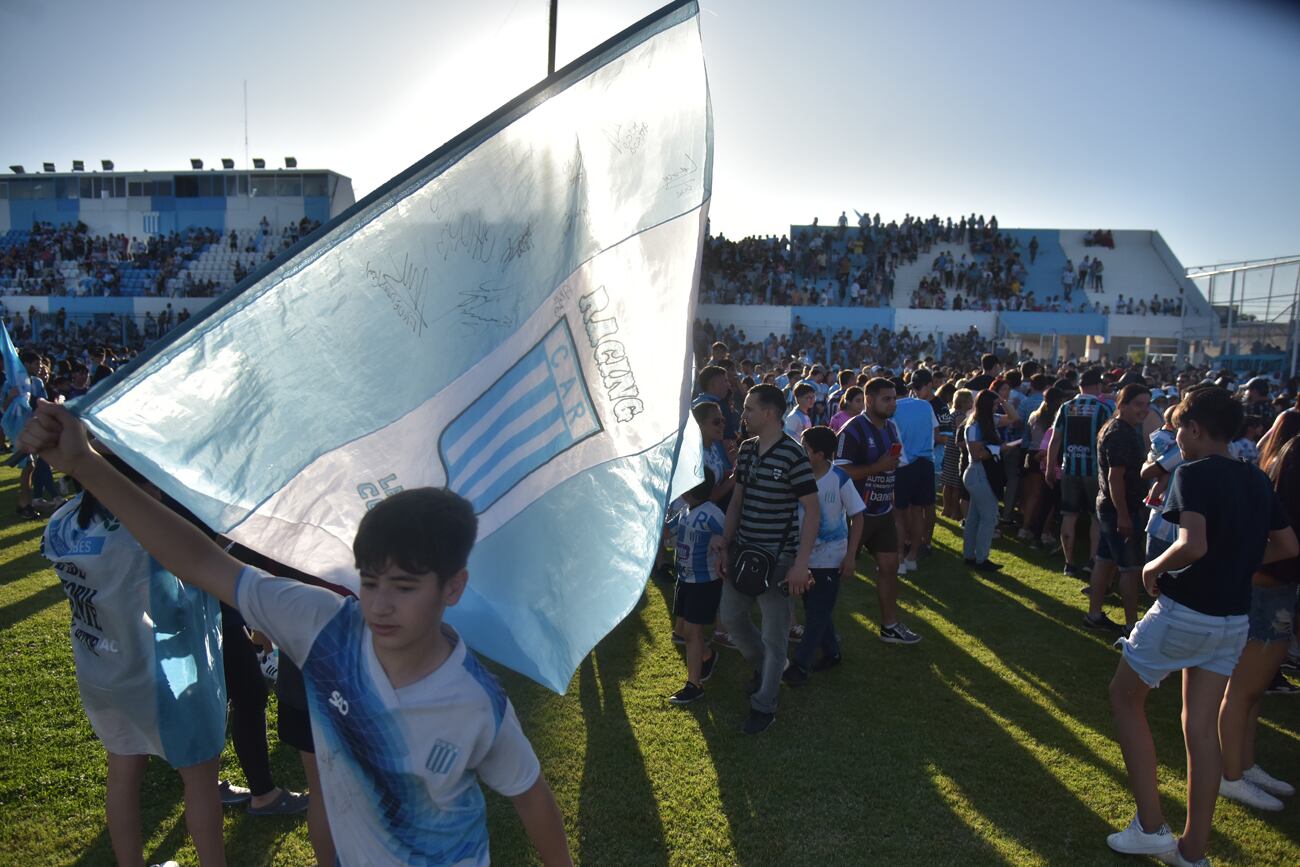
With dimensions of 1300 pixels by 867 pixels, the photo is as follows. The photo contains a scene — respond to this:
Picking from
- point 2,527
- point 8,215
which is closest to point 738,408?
point 2,527

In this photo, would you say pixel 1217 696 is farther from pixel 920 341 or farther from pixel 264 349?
pixel 920 341

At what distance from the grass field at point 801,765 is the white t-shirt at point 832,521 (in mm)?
882

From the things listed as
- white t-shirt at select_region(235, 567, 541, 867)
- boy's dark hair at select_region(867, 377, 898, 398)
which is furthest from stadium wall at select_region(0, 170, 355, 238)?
white t-shirt at select_region(235, 567, 541, 867)

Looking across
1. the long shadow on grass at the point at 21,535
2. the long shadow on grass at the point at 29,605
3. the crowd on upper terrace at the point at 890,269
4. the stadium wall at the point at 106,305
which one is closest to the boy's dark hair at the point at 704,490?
the long shadow on grass at the point at 29,605

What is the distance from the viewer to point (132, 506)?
1.67 meters

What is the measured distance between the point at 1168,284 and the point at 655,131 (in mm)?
38882

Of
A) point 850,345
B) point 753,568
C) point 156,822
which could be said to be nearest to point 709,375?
point 753,568

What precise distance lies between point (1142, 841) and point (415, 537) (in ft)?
11.9

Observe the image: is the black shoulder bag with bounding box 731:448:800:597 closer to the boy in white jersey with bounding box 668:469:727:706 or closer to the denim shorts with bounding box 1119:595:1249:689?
the boy in white jersey with bounding box 668:469:727:706

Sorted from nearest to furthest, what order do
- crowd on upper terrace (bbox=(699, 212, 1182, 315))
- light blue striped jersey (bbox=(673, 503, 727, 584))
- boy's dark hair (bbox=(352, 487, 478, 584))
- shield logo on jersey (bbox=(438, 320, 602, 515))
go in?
boy's dark hair (bbox=(352, 487, 478, 584)) → shield logo on jersey (bbox=(438, 320, 602, 515)) → light blue striped jersey (bbox=(673, 503, 727, 584)) → crowd on upper terrace (bbox=(699, 212, 1182, 315))

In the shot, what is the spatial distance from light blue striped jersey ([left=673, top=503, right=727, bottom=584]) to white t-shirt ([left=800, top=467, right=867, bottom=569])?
2.18 feet

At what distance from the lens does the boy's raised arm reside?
1603mm

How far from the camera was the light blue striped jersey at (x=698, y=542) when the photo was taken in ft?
16.1
